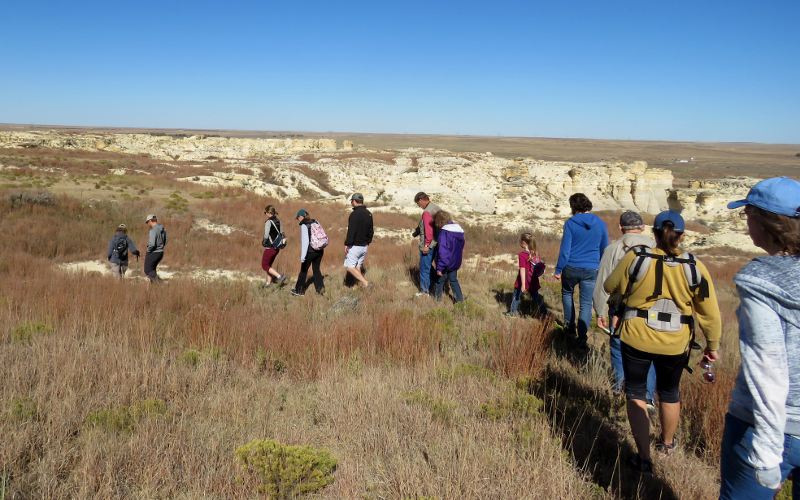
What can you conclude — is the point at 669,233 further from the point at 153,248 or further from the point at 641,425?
the point at 153,248

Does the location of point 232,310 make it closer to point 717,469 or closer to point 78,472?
point 78,472

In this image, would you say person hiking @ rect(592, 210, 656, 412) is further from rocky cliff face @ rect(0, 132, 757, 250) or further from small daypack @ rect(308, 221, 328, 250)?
rocky cliff face @ rect(0, 132, 757, 250)

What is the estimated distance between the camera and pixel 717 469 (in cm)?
307

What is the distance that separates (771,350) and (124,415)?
3.64m

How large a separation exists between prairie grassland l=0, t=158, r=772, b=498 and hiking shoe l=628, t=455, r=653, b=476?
0.23 ft

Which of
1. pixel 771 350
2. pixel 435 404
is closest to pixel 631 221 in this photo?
pixel 435 404

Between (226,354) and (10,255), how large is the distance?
9183mm

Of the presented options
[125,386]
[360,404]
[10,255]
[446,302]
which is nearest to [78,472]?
[125,386]

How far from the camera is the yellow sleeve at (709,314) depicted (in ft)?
9.39

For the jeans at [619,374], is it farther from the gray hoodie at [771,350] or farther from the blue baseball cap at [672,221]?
the gray hoodie at [771,350]

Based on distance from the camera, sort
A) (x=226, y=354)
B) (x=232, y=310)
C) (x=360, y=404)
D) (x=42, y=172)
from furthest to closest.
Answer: (x=42, y=172) < (x=232, y=310) < (x=226, y=354) < (x=360, y=404)

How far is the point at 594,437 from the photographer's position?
11.1 feet

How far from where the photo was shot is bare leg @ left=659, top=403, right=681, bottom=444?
3102 millimetres

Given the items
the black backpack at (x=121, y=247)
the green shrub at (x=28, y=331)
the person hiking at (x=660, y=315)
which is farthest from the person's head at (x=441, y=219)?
the black backpack at (x=121, y=247)
